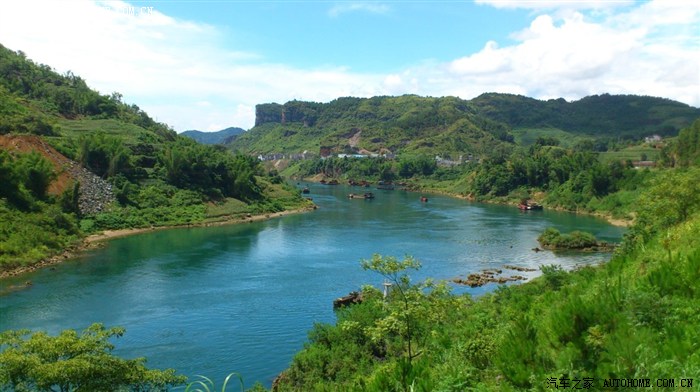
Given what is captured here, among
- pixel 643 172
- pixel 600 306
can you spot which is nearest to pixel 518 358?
pixel 600 306

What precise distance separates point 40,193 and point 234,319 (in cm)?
3778

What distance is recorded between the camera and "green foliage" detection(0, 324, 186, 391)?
1420cm

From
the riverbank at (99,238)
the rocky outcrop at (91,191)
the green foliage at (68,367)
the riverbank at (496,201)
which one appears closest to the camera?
the green foliage at (68,367)

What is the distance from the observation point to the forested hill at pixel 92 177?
5222 cm

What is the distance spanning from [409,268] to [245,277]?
14208 mm

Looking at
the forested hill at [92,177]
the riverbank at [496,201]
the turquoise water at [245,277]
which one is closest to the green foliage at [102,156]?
the forested hill at [92,177]

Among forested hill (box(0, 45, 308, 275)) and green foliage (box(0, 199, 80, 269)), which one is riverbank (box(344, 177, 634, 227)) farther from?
green foliage (box(0, 199, 80, 269))

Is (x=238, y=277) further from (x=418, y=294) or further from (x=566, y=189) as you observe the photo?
(x=566, y=189)

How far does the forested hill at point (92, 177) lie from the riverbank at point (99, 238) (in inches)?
24.9

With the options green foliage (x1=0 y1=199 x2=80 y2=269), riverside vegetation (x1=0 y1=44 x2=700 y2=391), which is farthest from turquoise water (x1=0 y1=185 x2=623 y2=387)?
riverside vegetation (x1=0 y1=44 x2=700 y2=391)

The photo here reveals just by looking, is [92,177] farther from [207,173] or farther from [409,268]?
[409,268]

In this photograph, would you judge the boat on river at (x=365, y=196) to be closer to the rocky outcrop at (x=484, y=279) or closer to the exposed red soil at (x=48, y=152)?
the exposed red soil at (x=48, y=152)

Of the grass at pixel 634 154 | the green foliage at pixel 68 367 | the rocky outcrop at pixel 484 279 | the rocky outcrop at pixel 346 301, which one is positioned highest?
the grass at pixel 634 154

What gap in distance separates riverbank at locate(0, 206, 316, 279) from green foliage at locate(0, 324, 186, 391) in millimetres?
30288
